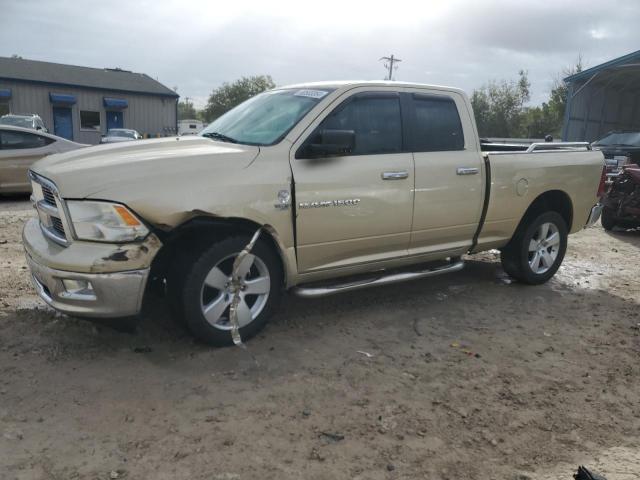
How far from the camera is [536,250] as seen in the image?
227 inches

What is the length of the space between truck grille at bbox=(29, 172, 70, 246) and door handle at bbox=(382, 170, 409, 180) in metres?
2.34

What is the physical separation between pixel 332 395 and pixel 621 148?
13013 millimetres

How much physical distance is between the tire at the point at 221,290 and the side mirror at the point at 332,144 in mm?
773

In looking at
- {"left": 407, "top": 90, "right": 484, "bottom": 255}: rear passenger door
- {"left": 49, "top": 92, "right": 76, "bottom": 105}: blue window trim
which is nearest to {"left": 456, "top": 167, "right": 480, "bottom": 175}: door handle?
{"left": 407, "top": 90, "right": 484, "bottom": 255}: rear passenger door

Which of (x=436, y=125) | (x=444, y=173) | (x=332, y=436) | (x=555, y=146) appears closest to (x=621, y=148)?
(x=555, y=146)

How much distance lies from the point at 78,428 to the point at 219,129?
265cm

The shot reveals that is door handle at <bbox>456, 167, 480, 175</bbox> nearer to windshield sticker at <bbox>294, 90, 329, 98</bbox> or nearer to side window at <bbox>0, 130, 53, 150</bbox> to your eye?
windshield sticker at <bbox>294, 90, 329, 98</bbox>

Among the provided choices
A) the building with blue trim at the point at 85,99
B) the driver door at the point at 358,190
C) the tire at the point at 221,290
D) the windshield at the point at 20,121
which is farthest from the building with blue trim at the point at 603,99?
the building with blue trim at the point at 85,99

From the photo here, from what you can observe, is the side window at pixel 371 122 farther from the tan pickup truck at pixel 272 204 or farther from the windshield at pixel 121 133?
the windshield at pixel 121 133

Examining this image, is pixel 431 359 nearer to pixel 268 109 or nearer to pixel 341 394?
pixel 341 394

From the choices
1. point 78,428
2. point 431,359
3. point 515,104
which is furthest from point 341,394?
point 515,104

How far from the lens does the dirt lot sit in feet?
8.77

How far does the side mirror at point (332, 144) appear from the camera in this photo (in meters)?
3.81

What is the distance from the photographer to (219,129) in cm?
461
